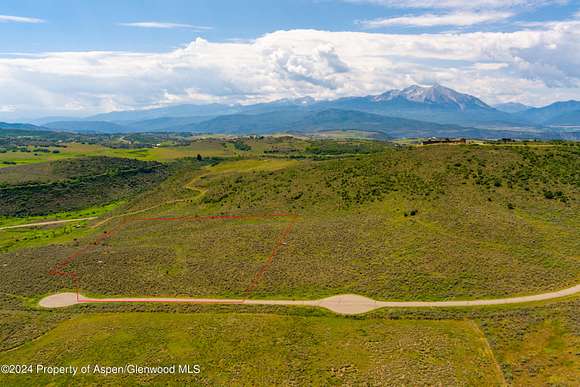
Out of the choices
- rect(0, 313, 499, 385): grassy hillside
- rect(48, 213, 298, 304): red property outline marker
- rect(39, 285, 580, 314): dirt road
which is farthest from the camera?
rect(48, 213, 298, 304): red property outline marker

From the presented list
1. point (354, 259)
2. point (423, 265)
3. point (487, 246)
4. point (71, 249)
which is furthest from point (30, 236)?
point (487, 246)

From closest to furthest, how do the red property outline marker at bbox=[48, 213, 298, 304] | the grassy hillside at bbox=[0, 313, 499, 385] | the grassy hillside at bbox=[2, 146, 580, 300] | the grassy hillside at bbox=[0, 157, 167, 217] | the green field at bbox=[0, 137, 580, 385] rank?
the grassy hillside at bbox=[0, 313, 499, 385]
the green field at bbox=[0, 137, 580, 385]
the grassy hillside at bbox=[2, 146, 580, 300]
the red property outline marker at bbox=[48, 213, 298, 304]
the grassy hillside at bbox=[0, 157, 167, 217]

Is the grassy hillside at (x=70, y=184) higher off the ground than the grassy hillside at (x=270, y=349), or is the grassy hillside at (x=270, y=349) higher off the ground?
the grassy hillside at (x=70, y=184)

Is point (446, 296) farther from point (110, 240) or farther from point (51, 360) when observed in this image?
point (110, 240)

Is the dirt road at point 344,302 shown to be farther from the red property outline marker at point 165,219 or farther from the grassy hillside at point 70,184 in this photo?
the grassy hillside at point 70,184

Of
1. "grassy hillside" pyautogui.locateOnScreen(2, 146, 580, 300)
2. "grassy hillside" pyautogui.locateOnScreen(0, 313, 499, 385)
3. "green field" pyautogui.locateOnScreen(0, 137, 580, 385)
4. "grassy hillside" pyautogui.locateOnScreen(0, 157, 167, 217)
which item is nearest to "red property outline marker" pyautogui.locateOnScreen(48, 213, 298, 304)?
"green field" pyautogui.locateOnScreen(0, 137, 580, 385)

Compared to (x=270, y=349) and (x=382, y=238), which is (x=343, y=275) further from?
(x=270, y=349)

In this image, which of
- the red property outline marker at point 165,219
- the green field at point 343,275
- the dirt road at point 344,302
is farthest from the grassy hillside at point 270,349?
the red property outline marker at point 165,219

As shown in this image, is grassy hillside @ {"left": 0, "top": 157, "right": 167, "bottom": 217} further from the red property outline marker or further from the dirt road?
the dirt road

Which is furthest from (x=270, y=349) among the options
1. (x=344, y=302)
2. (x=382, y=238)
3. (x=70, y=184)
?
(x=70, y=184)
